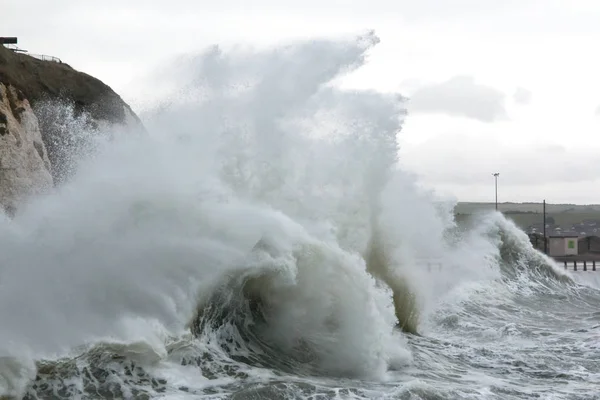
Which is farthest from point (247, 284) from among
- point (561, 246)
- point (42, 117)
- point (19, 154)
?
point (561, 246)

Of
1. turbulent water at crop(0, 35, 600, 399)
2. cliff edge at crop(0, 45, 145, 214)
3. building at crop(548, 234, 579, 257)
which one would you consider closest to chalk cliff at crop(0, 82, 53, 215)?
cliff edge at crop(0, 45, 145, 214)

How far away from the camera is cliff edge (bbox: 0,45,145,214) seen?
2052 centimetres

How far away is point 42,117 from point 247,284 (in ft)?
50.9

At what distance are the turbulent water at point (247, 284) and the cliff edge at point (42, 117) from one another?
4.58m

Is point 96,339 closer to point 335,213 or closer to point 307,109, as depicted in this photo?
point 335,213

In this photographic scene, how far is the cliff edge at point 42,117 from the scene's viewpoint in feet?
67.3

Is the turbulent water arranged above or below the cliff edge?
below

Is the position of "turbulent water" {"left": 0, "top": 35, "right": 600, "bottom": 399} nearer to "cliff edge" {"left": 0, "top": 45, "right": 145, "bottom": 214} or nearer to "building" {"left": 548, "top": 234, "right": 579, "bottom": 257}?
"cliff edge" {"left": 0, "top": 45, "right": 145, "bottom": 214}

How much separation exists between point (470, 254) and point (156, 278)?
20.3 metres

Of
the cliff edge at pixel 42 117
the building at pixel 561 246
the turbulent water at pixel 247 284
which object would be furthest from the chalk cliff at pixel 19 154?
the building at pixel 561 246

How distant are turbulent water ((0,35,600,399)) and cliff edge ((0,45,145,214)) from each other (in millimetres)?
4582

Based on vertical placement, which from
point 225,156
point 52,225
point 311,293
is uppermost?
point 225,156

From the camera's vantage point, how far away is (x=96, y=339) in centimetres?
942

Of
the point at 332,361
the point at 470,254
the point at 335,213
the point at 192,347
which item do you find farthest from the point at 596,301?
the point at 192,347
